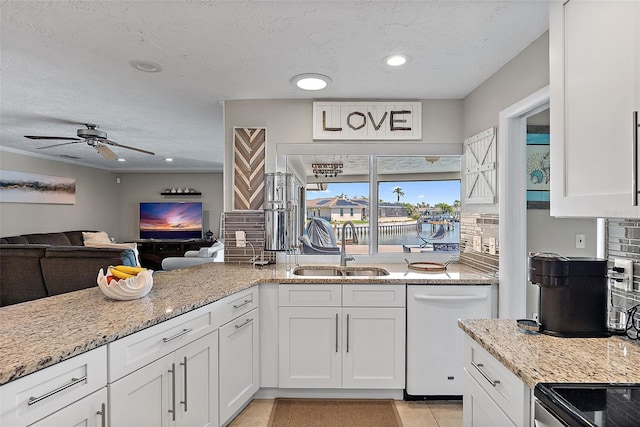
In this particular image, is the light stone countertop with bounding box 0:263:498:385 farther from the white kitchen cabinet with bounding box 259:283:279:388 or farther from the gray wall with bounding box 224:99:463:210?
the gray wall with bounding box 224:99:463:210

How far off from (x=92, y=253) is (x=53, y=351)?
2.81 meters

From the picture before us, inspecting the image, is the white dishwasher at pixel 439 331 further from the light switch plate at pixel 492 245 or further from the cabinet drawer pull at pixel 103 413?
the cabinet drawer pull at pixel 103 413

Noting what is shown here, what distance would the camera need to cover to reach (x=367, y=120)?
3.17m

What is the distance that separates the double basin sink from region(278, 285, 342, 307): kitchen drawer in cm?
37

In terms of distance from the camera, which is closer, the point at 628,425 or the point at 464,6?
the point at 628,425

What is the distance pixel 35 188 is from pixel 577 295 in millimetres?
7601

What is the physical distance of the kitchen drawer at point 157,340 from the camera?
1.34 m

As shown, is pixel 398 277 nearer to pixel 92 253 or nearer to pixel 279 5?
pixel 279 5

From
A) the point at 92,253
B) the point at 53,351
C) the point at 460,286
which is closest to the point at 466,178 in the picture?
the point at 460,286

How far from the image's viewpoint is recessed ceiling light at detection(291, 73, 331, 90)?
2615mm

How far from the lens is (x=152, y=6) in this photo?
1757 millimetres

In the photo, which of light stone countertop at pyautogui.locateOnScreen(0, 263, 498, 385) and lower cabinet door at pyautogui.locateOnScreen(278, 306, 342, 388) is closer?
light stone countertop at pyautogui.locateOnScreen(0, 263, 498, 385)

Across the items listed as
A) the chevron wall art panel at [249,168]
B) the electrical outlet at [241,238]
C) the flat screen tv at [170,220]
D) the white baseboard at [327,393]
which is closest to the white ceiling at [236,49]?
the chevron wall art panel at [249,168]

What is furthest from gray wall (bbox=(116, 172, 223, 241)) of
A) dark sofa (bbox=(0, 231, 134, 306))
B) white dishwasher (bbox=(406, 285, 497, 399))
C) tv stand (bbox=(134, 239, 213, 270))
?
white dishwasher (bbox=(406, 285, 497, 399))
